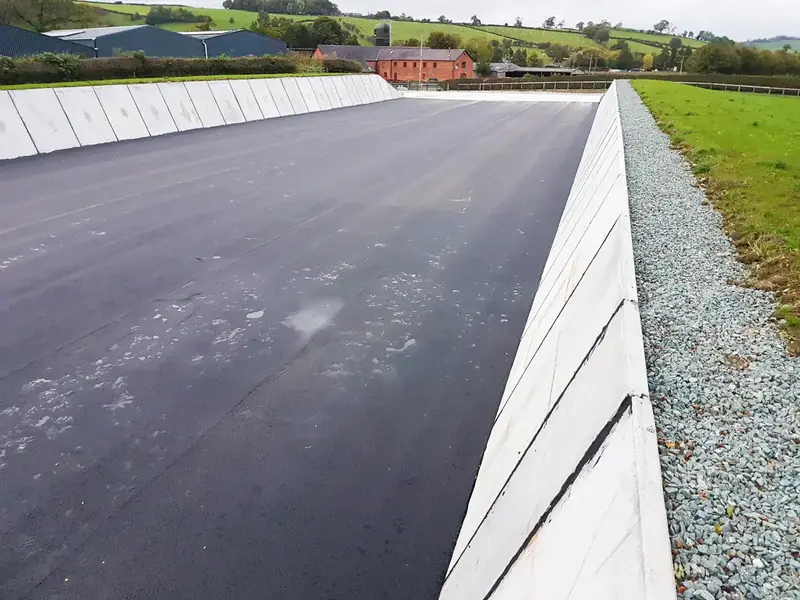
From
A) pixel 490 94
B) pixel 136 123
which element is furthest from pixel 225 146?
pixel 490 94

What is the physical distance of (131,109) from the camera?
1747cm

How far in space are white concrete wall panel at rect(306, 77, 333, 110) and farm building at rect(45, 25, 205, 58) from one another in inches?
532

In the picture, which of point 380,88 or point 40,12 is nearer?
point 380,88

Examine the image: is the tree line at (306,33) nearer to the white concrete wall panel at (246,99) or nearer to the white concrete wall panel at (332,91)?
the white concrete wall panel at (332,91)

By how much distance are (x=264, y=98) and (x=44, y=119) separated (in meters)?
10.3

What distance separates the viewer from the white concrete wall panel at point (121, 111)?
1669cm

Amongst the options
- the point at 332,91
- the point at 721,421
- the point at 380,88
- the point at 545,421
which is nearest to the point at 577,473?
the point at 545,421

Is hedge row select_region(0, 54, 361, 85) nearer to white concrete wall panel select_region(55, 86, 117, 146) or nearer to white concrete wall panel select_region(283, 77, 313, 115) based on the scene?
white concrete wall panel select_region(55, 86, 117, 146)

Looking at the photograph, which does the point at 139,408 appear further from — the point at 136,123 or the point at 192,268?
the point at 136,123

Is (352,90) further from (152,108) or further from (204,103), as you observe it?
(152,108)

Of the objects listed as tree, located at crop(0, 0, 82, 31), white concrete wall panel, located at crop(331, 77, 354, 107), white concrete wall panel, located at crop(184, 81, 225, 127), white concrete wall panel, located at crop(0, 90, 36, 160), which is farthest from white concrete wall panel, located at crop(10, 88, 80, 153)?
tree, located at crop(0, 0, 82, 31)

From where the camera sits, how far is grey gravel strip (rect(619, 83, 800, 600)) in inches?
102

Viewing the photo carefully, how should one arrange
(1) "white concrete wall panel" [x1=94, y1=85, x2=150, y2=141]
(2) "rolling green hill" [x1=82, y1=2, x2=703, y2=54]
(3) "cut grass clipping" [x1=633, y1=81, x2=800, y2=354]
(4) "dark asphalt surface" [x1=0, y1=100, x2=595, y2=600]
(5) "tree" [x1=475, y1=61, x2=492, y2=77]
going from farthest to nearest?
1. (2) "rolling green hill" [x1=82, y1=2, x2=703, y2=54]
2. (5) "tree" [x1=475, y1=61, x2=492, y2=77]
3. (1) "white concrete wall panel" [x1=94, y1=85, x2=150, y2=141]
4. (3) "cut grass clipping" [x1=633, y1=81, x2=800, y2=354]
5. (4) "dark asphalt surface" [x1=0, y1=100, x2=595, y2=600]

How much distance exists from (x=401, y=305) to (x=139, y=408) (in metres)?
3.00
